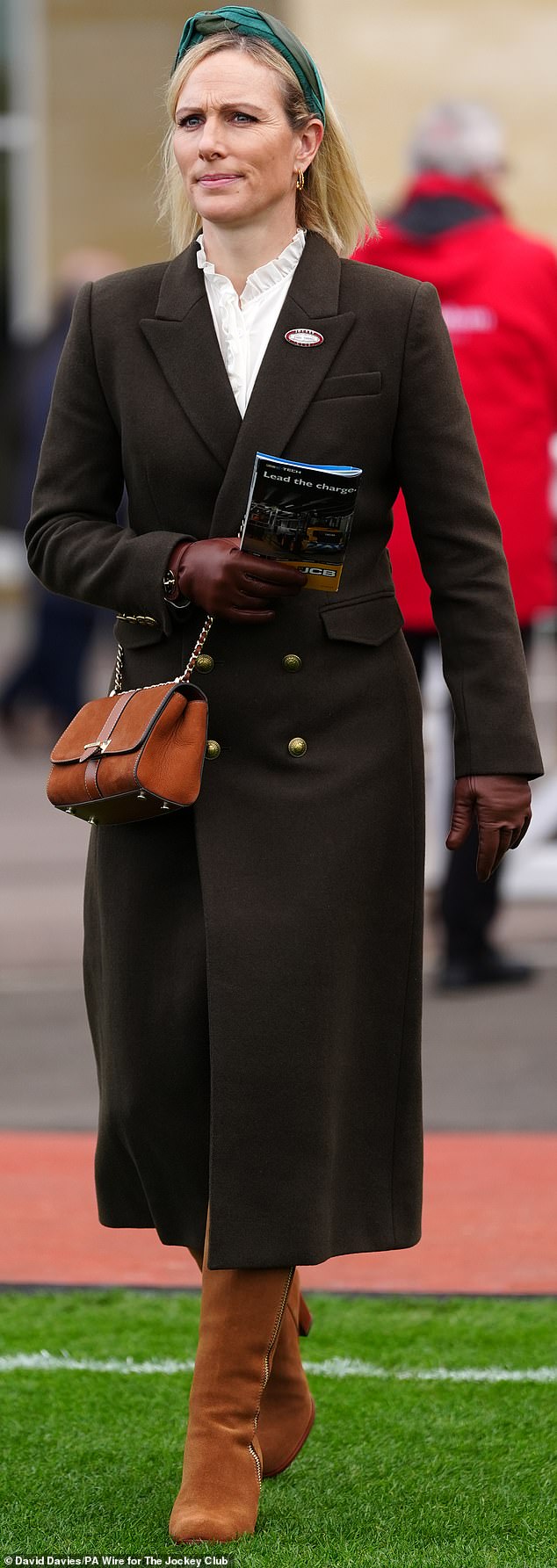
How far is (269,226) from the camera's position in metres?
3.31

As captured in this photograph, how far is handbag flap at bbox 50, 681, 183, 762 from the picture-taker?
3166 millimetres

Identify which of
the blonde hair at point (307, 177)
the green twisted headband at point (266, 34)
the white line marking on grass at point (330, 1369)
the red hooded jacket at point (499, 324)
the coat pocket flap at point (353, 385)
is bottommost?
the white line marking on grass at point (330, 1369)

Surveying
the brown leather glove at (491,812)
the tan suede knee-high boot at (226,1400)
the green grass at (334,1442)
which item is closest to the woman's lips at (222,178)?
the brown leather glove at (491,812)

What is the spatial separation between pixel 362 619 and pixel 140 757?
0.41 meters

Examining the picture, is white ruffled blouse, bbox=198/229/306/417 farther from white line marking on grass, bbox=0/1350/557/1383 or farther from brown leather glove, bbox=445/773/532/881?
white line marking on grass, bbox=0/1350/557/1383

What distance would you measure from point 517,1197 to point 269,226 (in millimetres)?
2543

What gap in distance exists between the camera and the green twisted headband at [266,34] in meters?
3.26

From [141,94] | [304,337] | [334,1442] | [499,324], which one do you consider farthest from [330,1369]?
[141,94]

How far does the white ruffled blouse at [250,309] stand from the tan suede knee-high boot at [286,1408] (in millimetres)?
1385

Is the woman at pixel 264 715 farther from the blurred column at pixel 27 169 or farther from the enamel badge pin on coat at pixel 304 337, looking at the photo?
the blurred column at pixel 27 169

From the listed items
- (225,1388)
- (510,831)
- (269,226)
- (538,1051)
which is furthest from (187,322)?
(538,1051)

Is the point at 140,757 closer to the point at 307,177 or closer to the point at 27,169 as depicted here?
the point at 307,177

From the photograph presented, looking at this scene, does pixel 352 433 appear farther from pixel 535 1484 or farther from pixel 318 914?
pixel 535 1484

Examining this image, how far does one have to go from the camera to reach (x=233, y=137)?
127 inches
